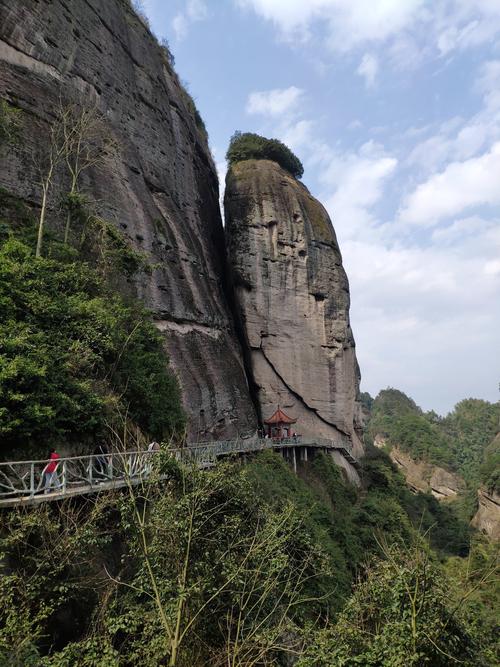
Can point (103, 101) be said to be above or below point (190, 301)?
above

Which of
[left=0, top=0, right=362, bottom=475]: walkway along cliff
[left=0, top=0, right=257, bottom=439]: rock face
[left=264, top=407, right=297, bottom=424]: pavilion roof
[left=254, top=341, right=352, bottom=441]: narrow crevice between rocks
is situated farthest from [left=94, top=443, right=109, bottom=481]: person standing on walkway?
[left=254, top=341, right=352, bottom=441]: narrow crevice between rocks

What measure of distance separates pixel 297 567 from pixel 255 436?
14205 millimetres

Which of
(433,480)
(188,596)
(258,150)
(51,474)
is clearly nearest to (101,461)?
(51,474)

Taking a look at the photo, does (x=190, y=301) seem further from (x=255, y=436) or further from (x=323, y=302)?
(x=323, y=302)

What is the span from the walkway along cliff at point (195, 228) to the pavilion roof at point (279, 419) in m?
0.62

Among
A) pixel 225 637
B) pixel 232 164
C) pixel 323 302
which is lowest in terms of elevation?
pixel 225 637

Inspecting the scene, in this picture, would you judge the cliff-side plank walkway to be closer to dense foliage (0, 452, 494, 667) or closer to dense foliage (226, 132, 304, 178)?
dense foliage (0, 452, 494, 667)

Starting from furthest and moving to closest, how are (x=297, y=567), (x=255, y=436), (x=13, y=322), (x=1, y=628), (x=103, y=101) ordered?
(x=255, y=436) < (x=103, y=101) < (x=13, y=322) < (x=297, y=567) < (x=1, y=628)

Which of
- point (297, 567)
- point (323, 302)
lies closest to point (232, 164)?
point (323, 302)

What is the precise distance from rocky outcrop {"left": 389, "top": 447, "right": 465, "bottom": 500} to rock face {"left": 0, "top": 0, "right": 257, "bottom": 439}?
5167 centimetres

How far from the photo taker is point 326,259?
28.4 m

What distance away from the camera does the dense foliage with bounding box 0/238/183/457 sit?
8.63m

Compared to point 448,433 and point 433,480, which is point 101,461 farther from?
point 448,433

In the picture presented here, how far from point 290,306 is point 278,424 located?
686 centimetres
